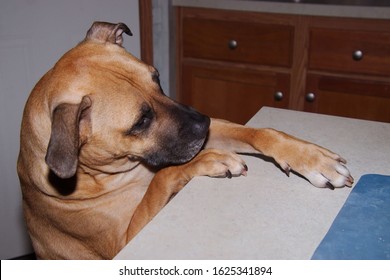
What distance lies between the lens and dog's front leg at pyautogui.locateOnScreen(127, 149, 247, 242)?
106cm

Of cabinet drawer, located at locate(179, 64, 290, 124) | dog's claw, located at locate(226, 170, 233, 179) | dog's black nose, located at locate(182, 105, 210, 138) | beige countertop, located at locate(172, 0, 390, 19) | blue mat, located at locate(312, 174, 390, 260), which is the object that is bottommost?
cabinet drawer, located at locate(179, 64, 290, 124)

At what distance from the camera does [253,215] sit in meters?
0.89

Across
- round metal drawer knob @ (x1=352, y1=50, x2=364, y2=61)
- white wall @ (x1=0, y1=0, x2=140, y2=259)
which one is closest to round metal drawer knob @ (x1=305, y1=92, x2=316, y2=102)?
round metal drawer knob @ (x1=352, y1=50, x2=364, y2=61)

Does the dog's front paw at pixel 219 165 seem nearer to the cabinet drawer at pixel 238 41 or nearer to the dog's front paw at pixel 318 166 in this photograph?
the dog's front paw at pixel 318 166

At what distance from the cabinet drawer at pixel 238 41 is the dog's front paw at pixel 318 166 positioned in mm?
1591

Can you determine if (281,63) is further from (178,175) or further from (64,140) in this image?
(64,140)

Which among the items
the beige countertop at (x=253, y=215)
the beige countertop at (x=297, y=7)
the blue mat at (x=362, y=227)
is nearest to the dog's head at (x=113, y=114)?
the beige countertop at (x=253, y=215)

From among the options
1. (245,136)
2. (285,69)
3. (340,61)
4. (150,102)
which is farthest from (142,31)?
(245,136)

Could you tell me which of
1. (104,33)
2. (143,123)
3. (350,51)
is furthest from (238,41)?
(143,123)

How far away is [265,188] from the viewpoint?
3.23 feet

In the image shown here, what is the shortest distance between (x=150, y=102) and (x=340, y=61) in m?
1.49

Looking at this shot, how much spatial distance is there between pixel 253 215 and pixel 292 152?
0.82 ft

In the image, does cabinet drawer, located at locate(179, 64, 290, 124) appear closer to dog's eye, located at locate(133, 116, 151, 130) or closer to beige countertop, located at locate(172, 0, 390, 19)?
beige countertop, located at locate(172, 0, 390, 19)

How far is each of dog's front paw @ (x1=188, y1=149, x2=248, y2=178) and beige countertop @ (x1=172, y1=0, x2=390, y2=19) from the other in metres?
1.54
